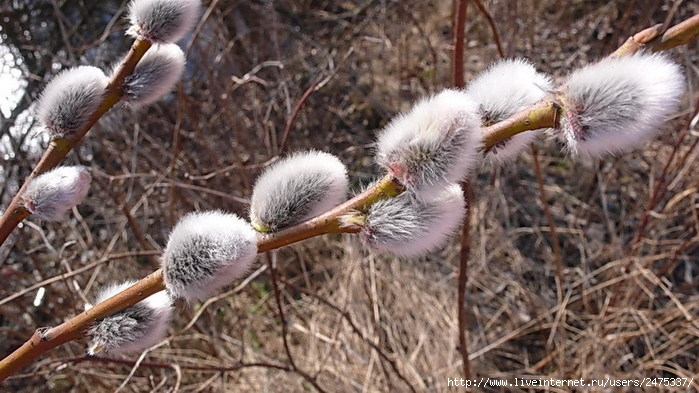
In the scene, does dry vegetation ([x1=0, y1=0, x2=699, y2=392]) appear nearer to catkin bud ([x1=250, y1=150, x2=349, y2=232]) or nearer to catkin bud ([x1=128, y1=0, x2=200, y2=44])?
catkin bud ([x1=128, y1=0, x2=200, y2=44])

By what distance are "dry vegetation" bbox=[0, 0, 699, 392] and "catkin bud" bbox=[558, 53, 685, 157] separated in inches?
43.7

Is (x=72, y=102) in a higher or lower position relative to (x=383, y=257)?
higher

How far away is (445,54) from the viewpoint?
10.4 ft

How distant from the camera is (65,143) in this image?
0.79 m

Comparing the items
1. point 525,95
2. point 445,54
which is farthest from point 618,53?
point 445,54

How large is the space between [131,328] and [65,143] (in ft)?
0.92

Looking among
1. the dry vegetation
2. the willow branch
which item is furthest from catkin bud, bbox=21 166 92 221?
the dry vegetation

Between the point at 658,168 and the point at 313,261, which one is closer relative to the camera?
the point at 658,168

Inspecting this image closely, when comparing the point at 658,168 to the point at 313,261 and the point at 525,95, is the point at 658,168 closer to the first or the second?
the point at 313,261

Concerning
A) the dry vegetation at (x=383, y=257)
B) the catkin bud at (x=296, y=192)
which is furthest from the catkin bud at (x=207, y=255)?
the dry vegetation at (x=383, y=257)

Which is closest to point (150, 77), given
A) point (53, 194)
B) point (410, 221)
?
point (53, 194)

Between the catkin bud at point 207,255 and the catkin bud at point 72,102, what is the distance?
28 cm

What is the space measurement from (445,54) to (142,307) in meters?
2.75

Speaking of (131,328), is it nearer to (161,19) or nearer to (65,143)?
(65,143)
